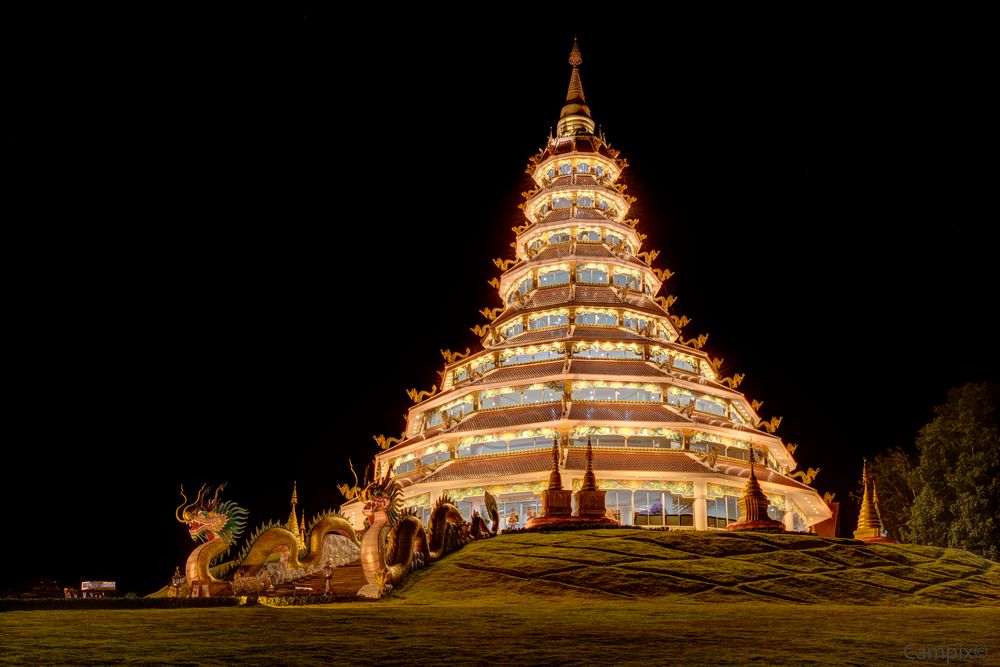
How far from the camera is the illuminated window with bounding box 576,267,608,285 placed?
56.6m

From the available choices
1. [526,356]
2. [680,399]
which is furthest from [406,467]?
[680,399]

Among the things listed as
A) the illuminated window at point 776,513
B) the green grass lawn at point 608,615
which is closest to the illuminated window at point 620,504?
the illuminated window at point 776,513

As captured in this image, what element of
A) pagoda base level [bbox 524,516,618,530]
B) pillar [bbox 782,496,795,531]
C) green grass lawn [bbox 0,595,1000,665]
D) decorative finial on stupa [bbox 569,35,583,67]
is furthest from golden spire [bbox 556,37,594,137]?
green grass lawn [bbox 0,595,1000,665]

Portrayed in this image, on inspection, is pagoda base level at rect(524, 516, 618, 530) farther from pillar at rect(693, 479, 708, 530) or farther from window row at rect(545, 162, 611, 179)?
window row at rect(545, 162, 611, 179)

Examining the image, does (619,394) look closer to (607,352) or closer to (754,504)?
(607,352)

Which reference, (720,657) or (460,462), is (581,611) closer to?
(720,657)

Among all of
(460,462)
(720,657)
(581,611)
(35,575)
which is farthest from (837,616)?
(35,575)

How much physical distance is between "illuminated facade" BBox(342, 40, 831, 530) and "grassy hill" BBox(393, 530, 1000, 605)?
9.35 meters

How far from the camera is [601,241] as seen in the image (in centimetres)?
5834

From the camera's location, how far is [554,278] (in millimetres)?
57000

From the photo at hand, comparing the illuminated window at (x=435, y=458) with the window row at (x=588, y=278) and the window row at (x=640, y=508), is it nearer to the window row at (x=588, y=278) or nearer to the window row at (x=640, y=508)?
the window row at (x=640, y=508)

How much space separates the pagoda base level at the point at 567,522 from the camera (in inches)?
1342

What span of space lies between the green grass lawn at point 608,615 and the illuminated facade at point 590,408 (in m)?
11.0

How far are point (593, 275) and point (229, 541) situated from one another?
31969 millimetres
